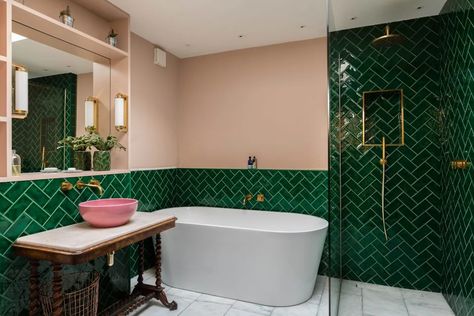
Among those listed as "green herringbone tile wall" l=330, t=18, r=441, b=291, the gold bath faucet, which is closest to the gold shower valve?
"green herringbone tile wall" l=330, t=18, r=441, b=291

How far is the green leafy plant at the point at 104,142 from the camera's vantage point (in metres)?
2.40

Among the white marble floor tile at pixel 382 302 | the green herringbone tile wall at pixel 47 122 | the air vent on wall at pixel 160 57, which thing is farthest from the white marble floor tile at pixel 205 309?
the air vent on wall at pixel 160 57

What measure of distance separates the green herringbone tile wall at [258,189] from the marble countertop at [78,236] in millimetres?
1532

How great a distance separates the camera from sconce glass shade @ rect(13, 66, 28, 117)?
72.2 inches

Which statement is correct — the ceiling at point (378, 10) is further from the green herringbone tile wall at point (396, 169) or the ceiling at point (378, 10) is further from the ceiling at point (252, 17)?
the green herringbone tile wall at point (396, 169)

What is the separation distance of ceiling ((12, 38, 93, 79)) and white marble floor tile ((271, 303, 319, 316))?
2.63 m

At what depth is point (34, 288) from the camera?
1.71m

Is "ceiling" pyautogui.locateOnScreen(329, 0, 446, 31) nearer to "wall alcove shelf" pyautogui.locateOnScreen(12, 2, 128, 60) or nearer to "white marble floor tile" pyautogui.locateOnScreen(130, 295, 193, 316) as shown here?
"wall alcove shelf" pyautogui.locateOnScreen(12, 2, 128, 60)

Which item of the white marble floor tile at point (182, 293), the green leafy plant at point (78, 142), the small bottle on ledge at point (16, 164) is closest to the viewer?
the small bottle on ledge at point (16, 164)

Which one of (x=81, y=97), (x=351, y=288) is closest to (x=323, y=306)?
(x=351, y=288)

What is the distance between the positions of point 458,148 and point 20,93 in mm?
3248

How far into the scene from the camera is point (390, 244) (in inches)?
116

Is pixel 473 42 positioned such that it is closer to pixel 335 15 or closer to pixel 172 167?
pixel 335 15

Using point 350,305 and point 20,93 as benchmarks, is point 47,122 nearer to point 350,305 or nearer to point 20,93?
point 20,93
